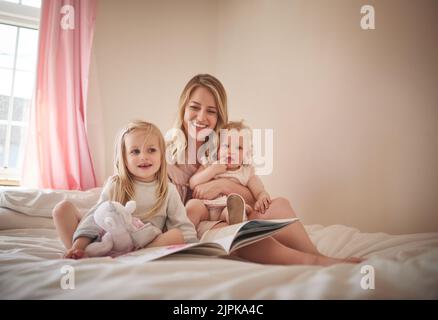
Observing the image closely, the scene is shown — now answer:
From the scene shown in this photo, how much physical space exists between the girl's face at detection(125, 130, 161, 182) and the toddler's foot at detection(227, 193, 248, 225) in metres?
0.21

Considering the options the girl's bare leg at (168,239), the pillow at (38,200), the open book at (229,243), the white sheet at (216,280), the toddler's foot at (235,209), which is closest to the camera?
the white sheet at (216,280)

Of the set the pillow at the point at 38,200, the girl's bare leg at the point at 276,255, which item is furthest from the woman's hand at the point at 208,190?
the pillow at the point at 38,200

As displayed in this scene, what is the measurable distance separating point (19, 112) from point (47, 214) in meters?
1.11

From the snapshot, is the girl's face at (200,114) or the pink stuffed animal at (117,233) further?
the girl's face at (200,114)

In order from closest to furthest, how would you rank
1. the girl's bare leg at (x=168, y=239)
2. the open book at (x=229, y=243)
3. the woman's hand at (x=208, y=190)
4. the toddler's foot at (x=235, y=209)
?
the open book at (x=229, y=243), the girl's bare leg at (x=168, y=239), the toddler's foot at (x=235, y=209), the woman's hand at (x=208, y=190)

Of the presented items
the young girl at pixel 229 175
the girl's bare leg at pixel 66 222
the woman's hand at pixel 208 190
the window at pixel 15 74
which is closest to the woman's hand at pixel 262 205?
the young girl at pixel 229 175

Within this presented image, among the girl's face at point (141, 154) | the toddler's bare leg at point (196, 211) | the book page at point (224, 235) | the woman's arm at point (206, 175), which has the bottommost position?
the book page at point (224, 235)

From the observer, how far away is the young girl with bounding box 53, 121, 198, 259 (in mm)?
836

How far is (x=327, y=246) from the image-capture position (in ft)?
2.85

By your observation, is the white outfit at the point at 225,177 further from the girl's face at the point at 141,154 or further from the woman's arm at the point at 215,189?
the girl's face at the point at 141,154

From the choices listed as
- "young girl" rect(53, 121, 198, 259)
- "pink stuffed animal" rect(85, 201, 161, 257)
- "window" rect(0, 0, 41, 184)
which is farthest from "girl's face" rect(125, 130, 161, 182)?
"window" rect(0, 0, 41, 184)

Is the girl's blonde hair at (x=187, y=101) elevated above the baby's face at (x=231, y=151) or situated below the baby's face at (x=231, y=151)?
above

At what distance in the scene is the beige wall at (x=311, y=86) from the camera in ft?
3.48

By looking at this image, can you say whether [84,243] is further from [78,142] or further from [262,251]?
[78,142]
